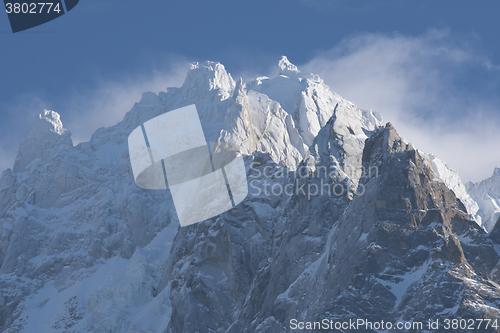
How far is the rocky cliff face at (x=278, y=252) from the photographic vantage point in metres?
91.0

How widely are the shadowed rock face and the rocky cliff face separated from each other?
17 cm

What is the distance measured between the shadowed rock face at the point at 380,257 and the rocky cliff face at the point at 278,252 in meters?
0.17

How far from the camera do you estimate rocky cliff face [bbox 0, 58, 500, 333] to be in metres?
91.0

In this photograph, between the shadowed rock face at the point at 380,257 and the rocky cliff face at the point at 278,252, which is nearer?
the shadowed rock face at the point at 380,257

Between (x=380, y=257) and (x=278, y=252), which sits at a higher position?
(x=380, y=257)

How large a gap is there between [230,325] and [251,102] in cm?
8353

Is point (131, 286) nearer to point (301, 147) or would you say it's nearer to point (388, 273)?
point (301, 147)

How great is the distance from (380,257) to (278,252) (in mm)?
28434

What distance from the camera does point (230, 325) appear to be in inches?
4980

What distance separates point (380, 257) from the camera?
92625 mm

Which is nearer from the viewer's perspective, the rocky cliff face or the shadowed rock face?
the shadowed rock face

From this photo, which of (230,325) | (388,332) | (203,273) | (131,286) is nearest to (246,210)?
(203,273)

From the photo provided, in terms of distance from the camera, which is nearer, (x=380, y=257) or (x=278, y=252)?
(x=380, y=257)

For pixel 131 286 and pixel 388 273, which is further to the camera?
pixel 131 286
